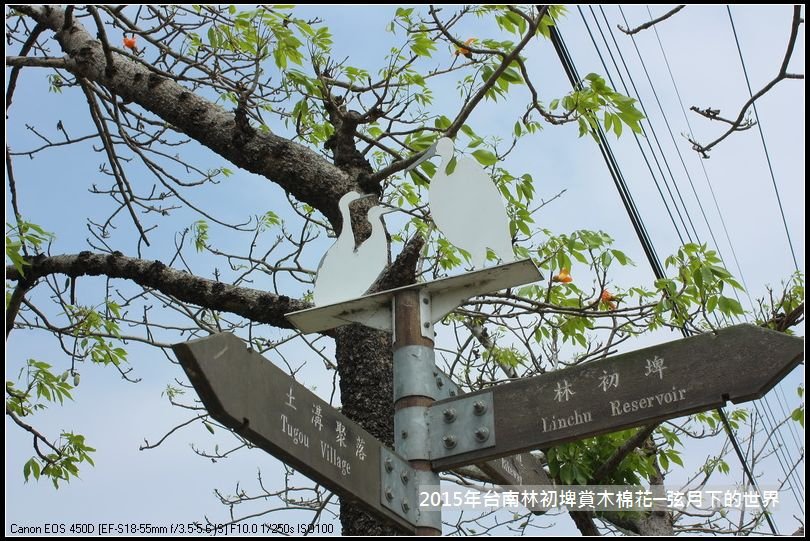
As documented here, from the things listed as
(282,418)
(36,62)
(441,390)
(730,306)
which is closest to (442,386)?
(441,390)

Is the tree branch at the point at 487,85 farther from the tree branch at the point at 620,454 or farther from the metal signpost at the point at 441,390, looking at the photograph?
the tree branch at the point at 620,454

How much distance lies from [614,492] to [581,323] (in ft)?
3.19

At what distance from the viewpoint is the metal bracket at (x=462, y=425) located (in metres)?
2.65

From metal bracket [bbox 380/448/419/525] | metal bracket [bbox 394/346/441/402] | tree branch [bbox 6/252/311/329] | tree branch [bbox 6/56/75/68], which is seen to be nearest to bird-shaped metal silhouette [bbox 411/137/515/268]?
metal bracket [bbox 394/346/441/402]

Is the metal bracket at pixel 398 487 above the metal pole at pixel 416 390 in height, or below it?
below

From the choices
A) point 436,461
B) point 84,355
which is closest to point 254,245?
point 84,355

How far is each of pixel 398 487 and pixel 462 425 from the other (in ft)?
0.84

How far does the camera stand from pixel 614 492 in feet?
14.4

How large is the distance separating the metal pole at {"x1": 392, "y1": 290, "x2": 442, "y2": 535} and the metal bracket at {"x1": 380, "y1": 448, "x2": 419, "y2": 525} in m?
0.01

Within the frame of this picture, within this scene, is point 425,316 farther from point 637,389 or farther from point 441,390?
point 637,389

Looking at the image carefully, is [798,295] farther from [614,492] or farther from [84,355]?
[84,355]

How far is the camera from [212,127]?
4684 millimetres

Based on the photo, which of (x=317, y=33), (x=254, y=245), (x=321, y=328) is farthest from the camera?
(x=254, y=245)

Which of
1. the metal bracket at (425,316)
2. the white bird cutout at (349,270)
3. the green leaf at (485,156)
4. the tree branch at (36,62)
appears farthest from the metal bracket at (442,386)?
the tree branch at (36,62)
